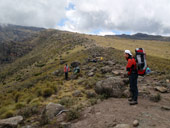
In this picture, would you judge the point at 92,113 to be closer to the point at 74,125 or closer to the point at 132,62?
the point at 74,125

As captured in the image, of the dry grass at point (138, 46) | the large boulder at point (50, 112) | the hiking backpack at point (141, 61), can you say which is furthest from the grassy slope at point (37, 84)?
the dry grass at point (138, 46)

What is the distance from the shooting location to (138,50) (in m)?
6.16

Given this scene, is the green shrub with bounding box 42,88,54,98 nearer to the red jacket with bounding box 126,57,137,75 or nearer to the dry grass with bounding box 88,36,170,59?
the red jacket with bounding box 126,57,137,75

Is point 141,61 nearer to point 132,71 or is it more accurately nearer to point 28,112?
point 132,71

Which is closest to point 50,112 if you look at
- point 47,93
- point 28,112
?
point 28,112

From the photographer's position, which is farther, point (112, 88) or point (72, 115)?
point (112, 88)

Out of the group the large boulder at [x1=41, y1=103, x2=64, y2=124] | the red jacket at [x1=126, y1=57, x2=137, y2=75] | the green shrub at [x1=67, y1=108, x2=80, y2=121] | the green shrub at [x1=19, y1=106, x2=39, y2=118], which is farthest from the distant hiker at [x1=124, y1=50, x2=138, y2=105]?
the green shrub at [x1=19, y1=106, x2=39, y2=118]

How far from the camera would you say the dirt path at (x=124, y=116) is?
4898mm

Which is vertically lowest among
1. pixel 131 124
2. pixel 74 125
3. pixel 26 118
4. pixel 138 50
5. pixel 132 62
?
pixel 26 118

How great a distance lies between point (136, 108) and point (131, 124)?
5.35 ft

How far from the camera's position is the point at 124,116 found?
545 cm

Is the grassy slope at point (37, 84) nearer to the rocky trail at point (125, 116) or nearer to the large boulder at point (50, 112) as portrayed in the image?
the large boulder at point (50, 112)

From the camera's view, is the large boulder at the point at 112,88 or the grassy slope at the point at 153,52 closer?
the large boulder at the point at 112,88

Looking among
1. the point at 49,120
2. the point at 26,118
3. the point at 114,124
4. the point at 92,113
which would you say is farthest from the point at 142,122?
the point at 26,118
